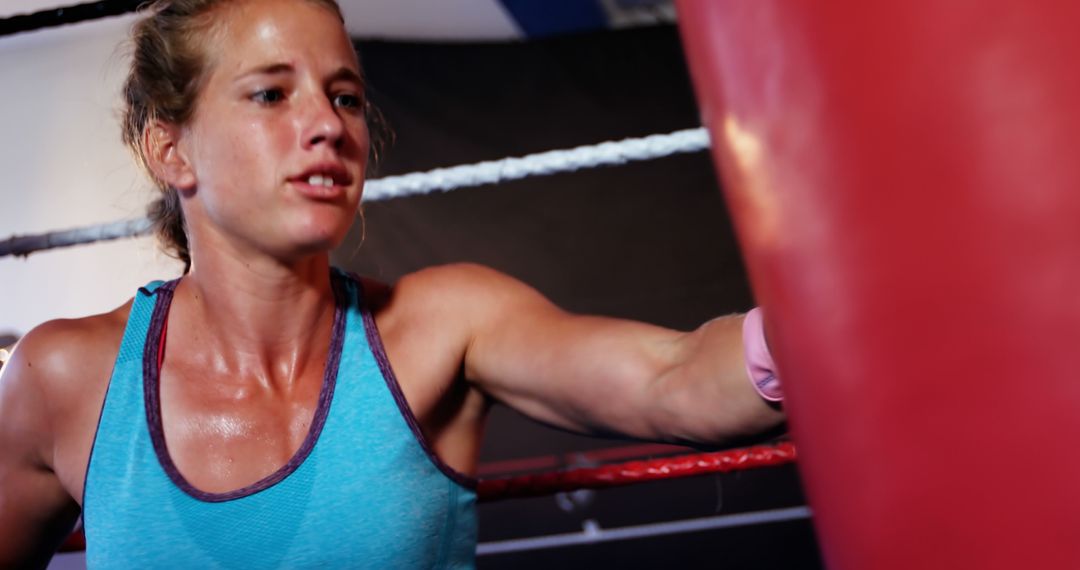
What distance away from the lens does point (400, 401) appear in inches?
40.1

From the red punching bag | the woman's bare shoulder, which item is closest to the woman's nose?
the woman's bare shoulder

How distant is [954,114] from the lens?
0.27 m

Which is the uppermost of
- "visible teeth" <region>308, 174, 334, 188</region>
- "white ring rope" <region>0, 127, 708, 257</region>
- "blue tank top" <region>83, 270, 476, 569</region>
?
"visible teeth" <region>308, 174, 334, 188</region>

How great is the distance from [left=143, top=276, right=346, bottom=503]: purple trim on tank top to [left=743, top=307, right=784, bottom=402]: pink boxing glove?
51cm

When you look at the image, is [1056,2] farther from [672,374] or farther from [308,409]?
[308,409]

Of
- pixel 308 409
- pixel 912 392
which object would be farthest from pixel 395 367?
pixel 912 392

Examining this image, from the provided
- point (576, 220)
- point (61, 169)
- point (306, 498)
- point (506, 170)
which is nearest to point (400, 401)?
point (306, 498)

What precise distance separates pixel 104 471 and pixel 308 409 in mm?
219

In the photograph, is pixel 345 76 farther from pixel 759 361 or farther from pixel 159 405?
pixel 759 361

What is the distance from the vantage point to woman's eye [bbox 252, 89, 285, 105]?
100 centimetres

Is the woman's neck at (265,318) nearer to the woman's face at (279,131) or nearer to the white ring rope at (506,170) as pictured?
the woman's face at (279,131)

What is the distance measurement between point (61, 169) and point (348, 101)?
375 centimetres

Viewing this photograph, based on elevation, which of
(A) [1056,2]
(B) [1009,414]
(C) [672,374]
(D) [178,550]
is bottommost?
(D) [178,550]

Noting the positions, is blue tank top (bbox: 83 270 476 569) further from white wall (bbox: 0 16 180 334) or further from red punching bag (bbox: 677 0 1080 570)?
white wall (bbox: 0 16 180 334)
